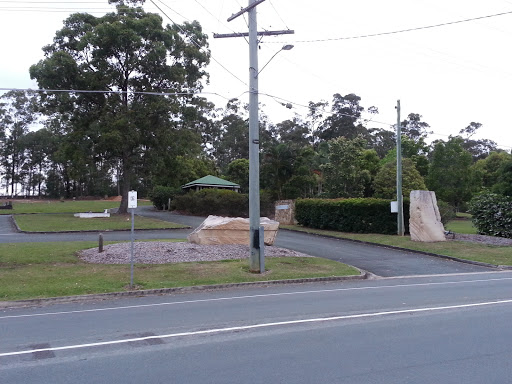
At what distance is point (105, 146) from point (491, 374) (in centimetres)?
3492

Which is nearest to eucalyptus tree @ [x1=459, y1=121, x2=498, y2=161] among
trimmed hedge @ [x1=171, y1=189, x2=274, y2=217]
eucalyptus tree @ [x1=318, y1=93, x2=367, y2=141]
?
eucalyptus tree @ [x1=318, y1=93, x2=367, y2=141]

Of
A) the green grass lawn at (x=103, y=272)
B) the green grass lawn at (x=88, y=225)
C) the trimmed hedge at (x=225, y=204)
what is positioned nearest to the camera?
the green grass lawn at (x=103, y=272)

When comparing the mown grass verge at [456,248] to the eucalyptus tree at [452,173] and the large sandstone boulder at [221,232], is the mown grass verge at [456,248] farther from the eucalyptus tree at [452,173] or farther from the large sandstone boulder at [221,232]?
the eucalyptus tree at [452,173]

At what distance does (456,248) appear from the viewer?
23.8 m

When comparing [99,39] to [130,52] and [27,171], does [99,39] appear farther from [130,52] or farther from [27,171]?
[27,171]

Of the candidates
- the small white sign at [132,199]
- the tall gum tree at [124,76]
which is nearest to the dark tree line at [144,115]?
the tall gum tree at [124,76]

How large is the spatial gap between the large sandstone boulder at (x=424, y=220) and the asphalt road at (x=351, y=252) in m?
2.39

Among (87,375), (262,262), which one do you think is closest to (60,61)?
(262,262)

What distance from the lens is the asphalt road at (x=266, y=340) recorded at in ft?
19.6

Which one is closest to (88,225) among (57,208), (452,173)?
(57,208)

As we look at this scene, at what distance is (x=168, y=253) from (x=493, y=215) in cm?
1958

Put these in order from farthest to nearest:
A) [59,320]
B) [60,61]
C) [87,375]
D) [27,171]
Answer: [27,171] < [60,61] < [59,320] < [87,375]

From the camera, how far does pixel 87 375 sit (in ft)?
19.4

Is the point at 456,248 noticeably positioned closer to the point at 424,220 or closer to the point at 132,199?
the point at 424,220
